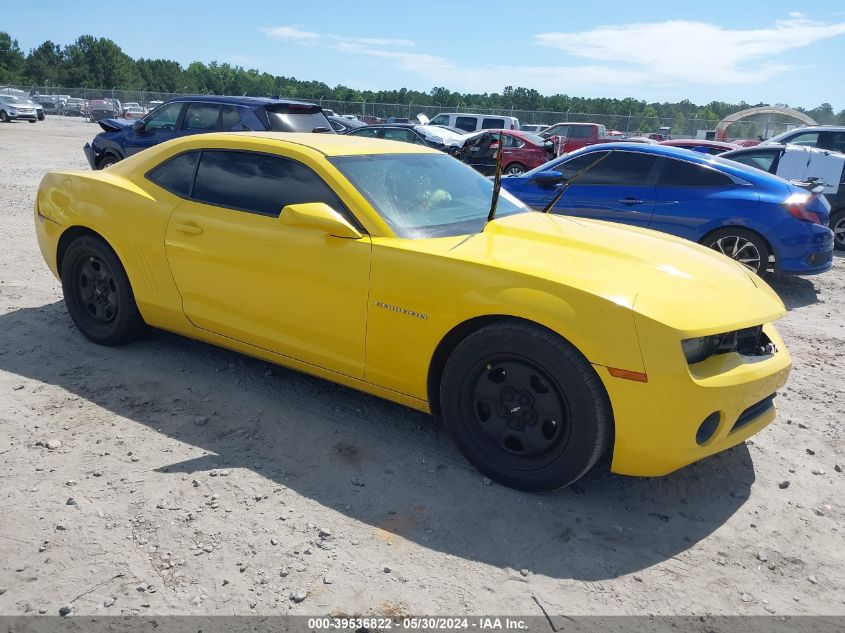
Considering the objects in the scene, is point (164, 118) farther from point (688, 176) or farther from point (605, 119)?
point (605, 119)

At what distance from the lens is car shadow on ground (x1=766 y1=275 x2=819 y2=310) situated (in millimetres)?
6901

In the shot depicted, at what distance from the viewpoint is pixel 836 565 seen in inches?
109

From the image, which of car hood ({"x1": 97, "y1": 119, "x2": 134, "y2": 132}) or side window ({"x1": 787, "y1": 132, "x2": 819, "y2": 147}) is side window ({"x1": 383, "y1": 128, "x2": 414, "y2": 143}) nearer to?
car hood ({"x1": 97, "y1": 119, "x2": 134, "y2": 132})

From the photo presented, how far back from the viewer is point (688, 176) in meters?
7.10

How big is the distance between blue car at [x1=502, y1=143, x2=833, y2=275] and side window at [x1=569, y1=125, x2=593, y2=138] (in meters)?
19.5

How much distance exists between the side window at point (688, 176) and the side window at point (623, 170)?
0.56ft

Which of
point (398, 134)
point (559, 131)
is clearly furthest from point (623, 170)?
point (559, 131)

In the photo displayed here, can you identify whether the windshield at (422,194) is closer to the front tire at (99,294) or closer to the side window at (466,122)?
the front tire at (99,294)

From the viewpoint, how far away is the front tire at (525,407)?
2.88 meters

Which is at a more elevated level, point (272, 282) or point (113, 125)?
point (113, 125)

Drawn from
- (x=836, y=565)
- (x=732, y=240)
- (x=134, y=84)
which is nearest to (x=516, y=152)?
(x=732, y=240)

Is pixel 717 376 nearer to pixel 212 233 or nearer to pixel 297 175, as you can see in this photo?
pixel 297 175

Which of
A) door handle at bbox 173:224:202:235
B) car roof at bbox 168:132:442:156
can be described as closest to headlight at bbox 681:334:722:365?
car roof at bbox 168:132:442:156

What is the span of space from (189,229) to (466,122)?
83.2 ft
